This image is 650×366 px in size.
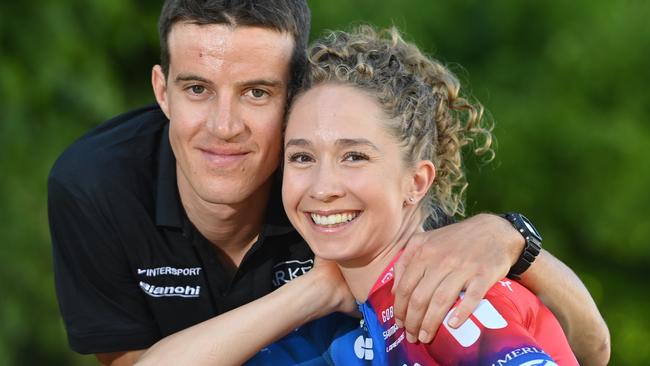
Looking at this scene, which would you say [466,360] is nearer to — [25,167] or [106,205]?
[106,205]

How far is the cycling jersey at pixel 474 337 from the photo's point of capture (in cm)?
320

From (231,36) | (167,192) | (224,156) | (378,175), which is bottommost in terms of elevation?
(167,192)

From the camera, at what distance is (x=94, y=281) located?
4.37 m

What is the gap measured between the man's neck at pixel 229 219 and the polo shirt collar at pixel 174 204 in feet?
0.09

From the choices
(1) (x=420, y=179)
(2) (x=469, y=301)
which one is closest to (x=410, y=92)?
(1) (x=420, y=179)

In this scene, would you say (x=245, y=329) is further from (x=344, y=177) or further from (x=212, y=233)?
(x=344, y=177)

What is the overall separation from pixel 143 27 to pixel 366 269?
460 centimetres

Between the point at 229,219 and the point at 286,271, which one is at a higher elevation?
the point at 229,219

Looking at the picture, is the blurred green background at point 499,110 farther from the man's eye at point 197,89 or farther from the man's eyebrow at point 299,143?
the man's eyebrow at point 299,143

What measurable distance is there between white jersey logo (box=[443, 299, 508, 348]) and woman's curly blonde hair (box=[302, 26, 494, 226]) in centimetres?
58

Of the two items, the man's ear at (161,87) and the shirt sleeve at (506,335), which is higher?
the man's ear at (161,87)

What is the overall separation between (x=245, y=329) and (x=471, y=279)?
31.8 inches

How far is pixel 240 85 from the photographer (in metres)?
3.95

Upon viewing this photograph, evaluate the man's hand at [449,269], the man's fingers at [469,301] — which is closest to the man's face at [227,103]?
the man's hand at [449,269]
